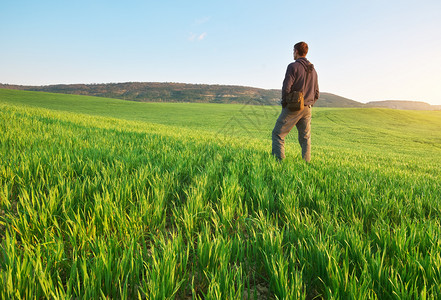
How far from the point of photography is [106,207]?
1.69 m

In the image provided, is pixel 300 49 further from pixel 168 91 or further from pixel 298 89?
pixel 168 91

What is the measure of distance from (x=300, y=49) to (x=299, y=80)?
2.24ft

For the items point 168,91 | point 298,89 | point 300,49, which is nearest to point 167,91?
point 168,91

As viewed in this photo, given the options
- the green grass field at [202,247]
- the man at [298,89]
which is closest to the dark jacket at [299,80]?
the man at [298,89]

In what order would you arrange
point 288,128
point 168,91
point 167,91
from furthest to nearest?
point 168,91 → point 167,91 → point 288,128

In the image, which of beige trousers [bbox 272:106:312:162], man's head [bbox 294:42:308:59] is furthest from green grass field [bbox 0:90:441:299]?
man's head [bbox 294:42:308:59]

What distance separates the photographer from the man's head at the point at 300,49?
15.5 feet

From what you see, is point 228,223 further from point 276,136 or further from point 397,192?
point 276,136

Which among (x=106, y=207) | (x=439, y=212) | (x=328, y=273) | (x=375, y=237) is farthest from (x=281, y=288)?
(x=439, y=212)

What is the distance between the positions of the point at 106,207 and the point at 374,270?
182 centimetres

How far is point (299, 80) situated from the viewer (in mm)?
4746

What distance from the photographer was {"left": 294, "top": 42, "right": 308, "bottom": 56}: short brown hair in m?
4.71

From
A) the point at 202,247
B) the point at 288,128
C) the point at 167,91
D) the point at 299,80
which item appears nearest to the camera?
the point at 202,247

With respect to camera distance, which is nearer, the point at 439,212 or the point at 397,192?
the point at 439,212
